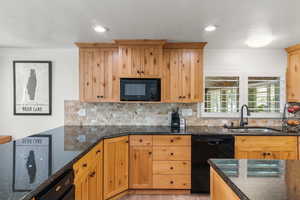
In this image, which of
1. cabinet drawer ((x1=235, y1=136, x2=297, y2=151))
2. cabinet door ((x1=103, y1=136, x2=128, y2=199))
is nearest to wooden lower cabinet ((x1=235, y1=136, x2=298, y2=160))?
cabinet drawer ((x1=235, y1=136, x2=297, y2=151))

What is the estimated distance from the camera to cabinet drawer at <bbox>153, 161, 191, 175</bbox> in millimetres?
2742

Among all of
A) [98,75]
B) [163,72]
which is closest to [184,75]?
[163,72]

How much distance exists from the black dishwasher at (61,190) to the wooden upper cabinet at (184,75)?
1913 mm

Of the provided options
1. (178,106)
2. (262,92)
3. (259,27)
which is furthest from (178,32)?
(262,92)

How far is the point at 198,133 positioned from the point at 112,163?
1.23 m

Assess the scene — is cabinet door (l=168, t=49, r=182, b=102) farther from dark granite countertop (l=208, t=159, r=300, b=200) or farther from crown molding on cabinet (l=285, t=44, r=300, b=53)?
crown molding on cabinet (l=285, t=44, r=300, b=53)

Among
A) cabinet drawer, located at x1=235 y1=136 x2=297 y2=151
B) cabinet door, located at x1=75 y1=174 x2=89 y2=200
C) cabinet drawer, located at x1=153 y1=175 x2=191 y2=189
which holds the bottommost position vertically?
cabinet drawer, located at x1=153 y1=175 x2=191 y2=189

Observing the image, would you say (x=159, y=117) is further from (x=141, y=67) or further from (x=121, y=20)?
(x=121, y=20)

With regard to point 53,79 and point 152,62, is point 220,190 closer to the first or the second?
point 152,62

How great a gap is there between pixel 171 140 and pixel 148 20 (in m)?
1.60

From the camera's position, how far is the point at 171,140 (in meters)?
2.72

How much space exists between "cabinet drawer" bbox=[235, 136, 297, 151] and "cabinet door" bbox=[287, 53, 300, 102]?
0.78 m

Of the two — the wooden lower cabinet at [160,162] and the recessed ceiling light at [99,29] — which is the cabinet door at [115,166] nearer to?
the wooden lower cabinet at [160,162]

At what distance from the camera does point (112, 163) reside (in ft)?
8.29
